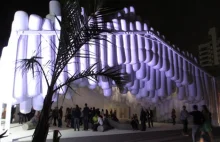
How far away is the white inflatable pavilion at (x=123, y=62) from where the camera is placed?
31.6ft

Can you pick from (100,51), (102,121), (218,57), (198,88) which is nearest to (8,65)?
(100,51)

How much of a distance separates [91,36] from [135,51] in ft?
22.9

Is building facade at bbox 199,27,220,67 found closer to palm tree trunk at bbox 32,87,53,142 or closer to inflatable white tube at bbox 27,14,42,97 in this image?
inflatable white tube at bbox 27,14,42,97

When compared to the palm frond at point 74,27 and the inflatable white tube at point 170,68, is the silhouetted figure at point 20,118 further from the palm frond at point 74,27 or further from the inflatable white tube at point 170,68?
the palm frond at point 74,27

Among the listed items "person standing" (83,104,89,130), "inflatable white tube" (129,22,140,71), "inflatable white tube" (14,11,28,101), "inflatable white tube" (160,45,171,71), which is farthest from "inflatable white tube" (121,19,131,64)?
"inflatable white tube" (14,11,28,101)

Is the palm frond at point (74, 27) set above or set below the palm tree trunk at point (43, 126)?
above

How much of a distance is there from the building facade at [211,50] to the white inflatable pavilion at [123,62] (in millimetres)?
45356

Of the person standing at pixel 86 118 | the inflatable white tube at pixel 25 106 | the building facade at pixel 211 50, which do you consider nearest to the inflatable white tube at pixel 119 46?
the person standing at pixel 86 118

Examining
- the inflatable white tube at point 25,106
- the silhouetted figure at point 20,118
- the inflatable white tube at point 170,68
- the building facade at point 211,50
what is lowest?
the silhouetted figure at point 20,118

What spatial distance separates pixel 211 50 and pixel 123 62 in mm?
56065

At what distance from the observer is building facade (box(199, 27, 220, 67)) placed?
58844mm

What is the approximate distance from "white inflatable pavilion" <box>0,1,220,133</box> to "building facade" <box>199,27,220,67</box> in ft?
149

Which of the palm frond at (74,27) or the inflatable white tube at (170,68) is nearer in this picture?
the palm frond at (74,27)

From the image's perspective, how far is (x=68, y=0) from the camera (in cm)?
427
